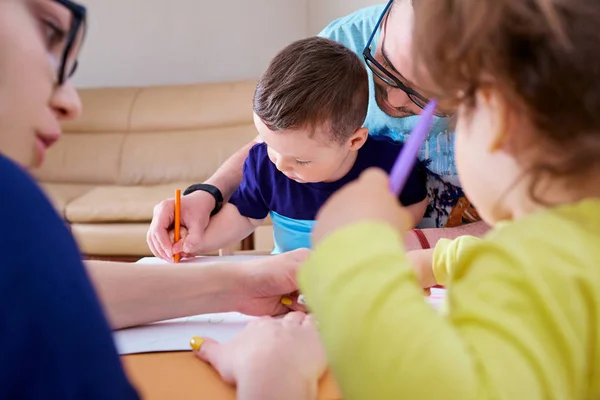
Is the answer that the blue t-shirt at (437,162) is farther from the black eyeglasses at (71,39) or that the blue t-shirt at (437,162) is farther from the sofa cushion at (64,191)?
the sofa cushion at (64,191)

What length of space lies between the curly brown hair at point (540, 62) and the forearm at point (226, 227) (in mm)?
823

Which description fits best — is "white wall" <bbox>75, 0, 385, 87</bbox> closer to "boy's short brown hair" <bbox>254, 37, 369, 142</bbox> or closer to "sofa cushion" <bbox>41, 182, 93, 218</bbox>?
"sofa cushion" <bbox>41, 182, 93, 218</bbox>

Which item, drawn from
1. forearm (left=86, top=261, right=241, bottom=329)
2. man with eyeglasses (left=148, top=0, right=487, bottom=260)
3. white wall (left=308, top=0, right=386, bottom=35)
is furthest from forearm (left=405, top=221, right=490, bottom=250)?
white wall (left=308, top=0, right=386, bottom=35)

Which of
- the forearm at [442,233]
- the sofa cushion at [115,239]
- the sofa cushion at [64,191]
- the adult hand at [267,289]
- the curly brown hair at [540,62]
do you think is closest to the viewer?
the curly brown hair at [540,62]

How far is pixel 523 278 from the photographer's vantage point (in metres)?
0.44

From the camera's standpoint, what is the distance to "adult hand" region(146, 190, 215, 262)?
1145mm

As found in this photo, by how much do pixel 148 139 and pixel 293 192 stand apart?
294 cm

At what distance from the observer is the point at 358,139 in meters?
1.23

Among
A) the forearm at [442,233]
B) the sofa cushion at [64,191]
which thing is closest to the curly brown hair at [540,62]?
the forearm at [442,233]

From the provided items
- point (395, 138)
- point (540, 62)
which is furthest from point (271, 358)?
point (395, 138)

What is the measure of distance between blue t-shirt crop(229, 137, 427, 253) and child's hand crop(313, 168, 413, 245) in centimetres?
73

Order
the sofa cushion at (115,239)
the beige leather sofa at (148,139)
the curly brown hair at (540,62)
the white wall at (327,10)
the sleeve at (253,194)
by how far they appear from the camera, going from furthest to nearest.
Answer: the beige leather sofa at (148,139)
the sofa cushion at (115,239)
the white wall at (327,10)
the sleeve at (253,194)
the curly brown hair at (540,62)

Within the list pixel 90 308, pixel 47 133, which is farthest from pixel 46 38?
pixel 90 308

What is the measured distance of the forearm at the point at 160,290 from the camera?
2.75 ft
